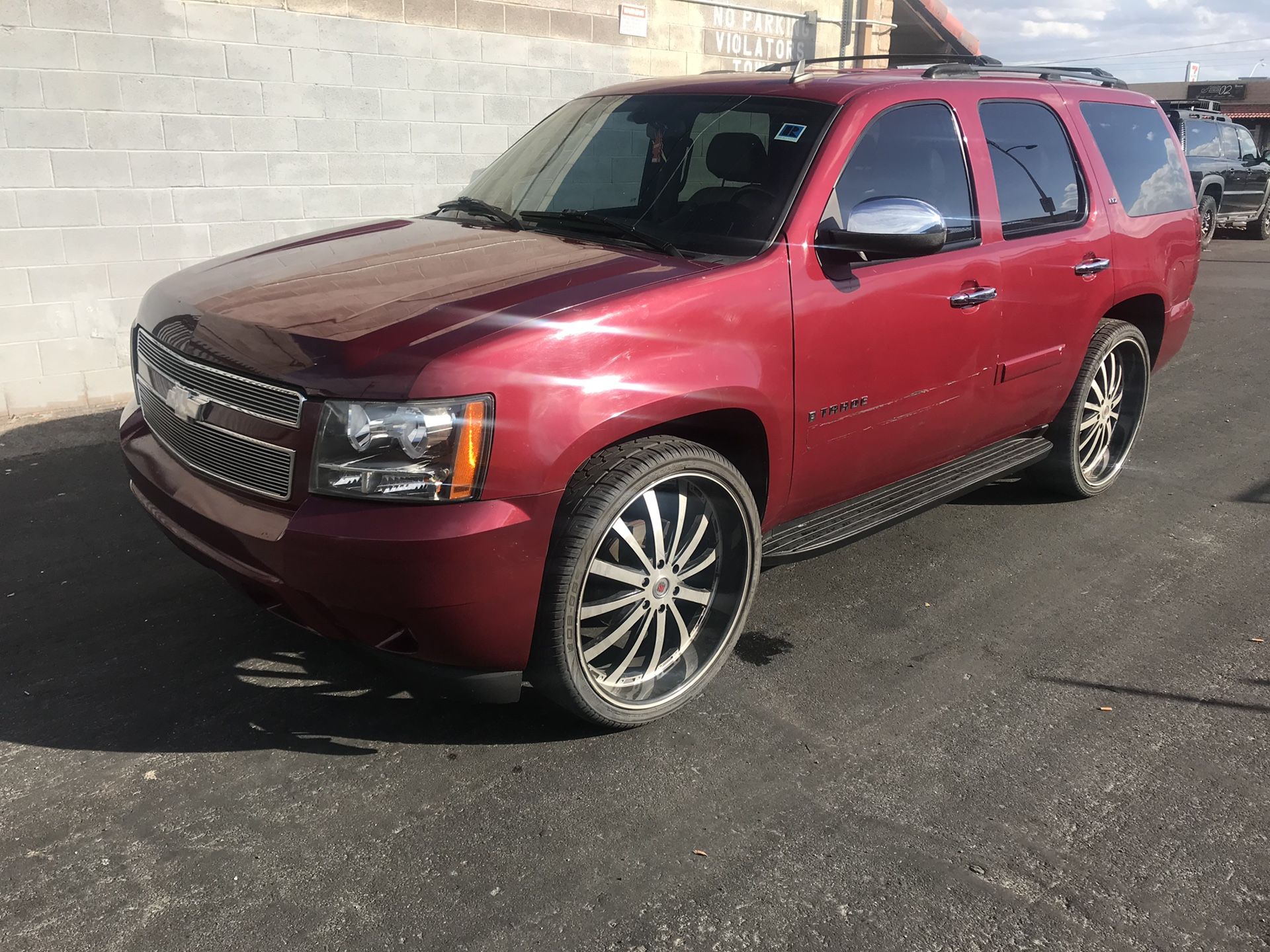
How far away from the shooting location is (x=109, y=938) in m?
2.40

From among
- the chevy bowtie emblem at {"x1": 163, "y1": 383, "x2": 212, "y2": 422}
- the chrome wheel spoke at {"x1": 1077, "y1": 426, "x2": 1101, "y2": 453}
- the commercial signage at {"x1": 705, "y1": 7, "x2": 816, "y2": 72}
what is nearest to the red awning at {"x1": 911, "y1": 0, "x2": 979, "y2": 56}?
the commercial signage at {"x1": 705, "y1": 7, "x2": 816, "y2": 72}

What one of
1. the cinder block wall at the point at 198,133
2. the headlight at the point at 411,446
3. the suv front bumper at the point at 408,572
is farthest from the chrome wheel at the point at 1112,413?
the cinder block wall at the point at 198,133

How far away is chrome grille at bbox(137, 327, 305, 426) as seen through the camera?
9.08 ft

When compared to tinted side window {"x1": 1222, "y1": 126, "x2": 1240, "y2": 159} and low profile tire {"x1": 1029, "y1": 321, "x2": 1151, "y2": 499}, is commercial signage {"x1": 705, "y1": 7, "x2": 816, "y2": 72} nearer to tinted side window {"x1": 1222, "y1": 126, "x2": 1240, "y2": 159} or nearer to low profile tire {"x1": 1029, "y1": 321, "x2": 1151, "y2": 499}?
low profile tire {"x1": 1029, "y1": 321, "x2": 1151, "y2": 499}

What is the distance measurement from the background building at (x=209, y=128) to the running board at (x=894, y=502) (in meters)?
5.21

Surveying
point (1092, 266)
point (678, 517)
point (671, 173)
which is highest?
point (671, 173)

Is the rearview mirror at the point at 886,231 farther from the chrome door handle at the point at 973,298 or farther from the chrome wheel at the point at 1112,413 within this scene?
the chrome wheel at the point at 1112,413

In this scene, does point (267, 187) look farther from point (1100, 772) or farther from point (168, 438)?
point (1100, 772)

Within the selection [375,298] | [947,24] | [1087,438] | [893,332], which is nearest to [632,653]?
[375,298]

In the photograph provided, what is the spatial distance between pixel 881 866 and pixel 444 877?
1118mm

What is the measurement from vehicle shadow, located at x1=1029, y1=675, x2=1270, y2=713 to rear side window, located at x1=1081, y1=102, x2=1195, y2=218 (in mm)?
2561

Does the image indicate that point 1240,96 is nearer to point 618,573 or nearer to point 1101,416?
point 1101,416

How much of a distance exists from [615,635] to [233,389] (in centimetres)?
132

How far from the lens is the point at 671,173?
151 inches
